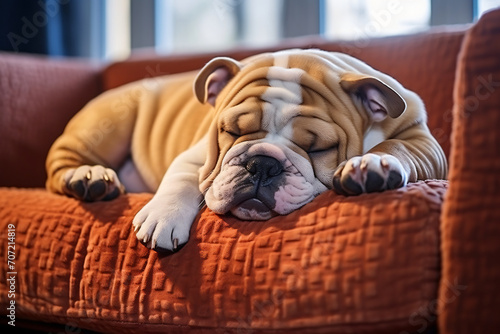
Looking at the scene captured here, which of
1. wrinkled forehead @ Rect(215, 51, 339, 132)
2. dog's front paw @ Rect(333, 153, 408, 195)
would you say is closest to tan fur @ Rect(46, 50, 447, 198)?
wrinkled forehead @ Rect(215, 51, 339, 132)

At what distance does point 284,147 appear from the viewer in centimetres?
140

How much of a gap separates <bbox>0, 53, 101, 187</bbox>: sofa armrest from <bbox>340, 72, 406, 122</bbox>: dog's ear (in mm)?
1363

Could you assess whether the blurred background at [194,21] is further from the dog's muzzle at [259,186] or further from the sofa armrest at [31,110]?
the dog's muzzle at [259,186]

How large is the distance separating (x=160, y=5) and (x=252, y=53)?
144 centimetres

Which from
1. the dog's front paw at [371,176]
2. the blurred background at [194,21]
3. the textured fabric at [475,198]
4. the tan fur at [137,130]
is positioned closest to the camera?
the textured fabric at [475,198]

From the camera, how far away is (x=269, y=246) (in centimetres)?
121

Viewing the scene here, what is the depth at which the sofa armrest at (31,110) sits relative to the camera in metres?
2.22

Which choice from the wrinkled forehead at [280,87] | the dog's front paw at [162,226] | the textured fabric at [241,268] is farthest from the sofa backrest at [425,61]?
the dog's front paw at [162,226]

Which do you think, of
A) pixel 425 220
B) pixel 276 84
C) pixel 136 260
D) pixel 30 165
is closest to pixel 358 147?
pixel 276 84

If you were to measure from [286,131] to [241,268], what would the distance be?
384mm

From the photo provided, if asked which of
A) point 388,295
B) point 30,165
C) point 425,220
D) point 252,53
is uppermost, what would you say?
point 252,53

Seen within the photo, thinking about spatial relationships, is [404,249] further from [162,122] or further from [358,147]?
[162,122]

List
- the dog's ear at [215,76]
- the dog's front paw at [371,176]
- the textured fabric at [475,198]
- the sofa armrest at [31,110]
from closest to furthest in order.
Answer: the textured fabric at [475,198], the dog's front paw at [371,176], the dog's ear at [215,76], the sofa armrest at [31,110]

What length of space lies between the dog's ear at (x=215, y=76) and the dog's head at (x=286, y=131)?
0.07m
